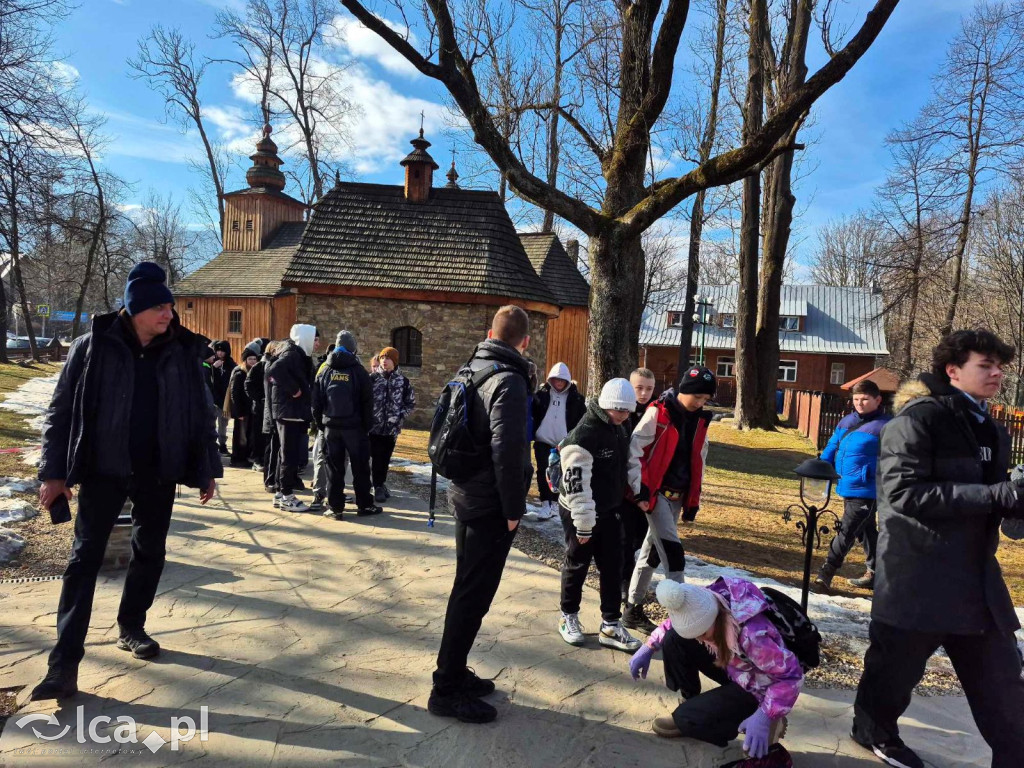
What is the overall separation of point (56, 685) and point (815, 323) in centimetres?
4375

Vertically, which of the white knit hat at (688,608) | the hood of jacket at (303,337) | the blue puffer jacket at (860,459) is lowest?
the white knit hat at (688,608)

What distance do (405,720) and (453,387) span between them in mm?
1599

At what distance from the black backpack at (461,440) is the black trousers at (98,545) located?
4.99ft

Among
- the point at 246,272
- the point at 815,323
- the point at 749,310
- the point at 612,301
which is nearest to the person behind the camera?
→ the point at 612,301

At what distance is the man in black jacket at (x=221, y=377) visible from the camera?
9.53 m

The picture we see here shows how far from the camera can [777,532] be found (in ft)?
25.8

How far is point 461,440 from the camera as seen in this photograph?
9.93 ft

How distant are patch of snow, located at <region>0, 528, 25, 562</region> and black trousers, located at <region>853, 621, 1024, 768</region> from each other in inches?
A: 229

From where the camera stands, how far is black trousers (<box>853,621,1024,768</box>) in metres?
2.62

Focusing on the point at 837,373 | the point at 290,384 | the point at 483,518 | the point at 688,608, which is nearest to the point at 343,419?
the point at 290,384

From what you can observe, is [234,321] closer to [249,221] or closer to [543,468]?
[249,221]

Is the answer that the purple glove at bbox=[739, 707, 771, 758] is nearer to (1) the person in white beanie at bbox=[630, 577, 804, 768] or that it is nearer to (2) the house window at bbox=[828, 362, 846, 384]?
(1) the person in white beanie at bbox=[630, 577, 804, 768]

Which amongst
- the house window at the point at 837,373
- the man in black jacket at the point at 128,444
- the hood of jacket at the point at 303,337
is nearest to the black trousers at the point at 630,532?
the man in black jacket at the point at 128,444

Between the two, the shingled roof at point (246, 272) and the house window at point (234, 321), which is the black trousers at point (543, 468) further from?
the house window at point (234, 321)
